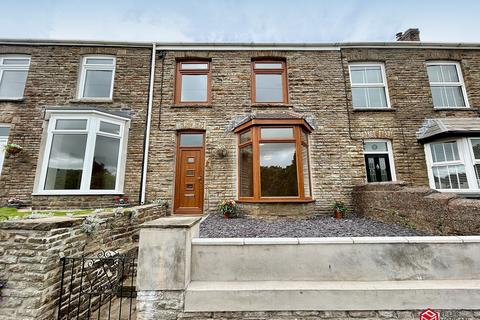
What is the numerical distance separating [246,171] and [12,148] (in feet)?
23.7

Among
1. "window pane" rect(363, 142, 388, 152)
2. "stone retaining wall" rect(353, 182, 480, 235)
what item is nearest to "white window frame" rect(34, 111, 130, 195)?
"stone retaining wall" rect(353, 182, 480, 235)

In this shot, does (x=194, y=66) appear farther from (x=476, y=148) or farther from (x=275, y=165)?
(x=476, y=148)

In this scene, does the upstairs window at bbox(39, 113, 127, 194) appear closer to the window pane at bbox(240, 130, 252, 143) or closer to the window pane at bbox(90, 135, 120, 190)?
the window pane at bbox(90, 135, 120, 190)

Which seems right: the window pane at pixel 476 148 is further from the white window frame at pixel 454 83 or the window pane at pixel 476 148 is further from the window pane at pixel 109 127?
the window pane at pixel 109 127

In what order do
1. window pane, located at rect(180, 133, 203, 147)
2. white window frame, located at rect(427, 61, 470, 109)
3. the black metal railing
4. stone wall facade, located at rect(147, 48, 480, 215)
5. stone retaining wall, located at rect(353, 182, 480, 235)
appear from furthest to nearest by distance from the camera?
white window frame, located at rect(427, 61, 470, 109), window pane, located at rect(180, 133, 203, 147), stone wall facade, located at rect(147, 48, 480, 215), stone retaining wall, located at rect(353, 182, 480, 235), the black metal railing

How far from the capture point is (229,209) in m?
6.14

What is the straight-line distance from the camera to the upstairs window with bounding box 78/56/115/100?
740 cm

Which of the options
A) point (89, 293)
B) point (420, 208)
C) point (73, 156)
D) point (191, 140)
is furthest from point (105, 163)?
point (420, 208)

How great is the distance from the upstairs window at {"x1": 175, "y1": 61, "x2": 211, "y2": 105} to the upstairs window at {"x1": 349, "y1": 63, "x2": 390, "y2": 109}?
5550 mm

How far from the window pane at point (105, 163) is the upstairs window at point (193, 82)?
270 cm

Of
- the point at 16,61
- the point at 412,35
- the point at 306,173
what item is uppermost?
the point at 412,35

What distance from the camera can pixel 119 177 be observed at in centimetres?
664

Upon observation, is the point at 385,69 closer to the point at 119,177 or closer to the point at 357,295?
the point at 357,295

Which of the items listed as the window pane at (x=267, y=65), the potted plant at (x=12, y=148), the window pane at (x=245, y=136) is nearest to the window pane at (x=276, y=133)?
the window pane at (x=245, y=136)
